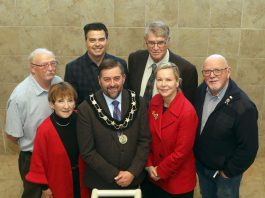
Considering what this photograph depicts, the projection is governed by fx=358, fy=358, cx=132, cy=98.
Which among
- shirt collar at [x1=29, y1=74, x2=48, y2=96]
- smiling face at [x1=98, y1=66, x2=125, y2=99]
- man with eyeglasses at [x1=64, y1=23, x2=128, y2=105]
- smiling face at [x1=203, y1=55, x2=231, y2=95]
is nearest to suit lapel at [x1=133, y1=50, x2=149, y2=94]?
man with eyeglasses at [x1=64, y1=23, x2=128, y2=105]

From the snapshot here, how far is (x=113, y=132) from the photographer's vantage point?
2271 mm

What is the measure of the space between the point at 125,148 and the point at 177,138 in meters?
0.34

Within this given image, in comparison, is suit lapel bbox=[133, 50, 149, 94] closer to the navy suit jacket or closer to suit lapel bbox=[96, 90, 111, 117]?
the navy suit jacket

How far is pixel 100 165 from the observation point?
2.28 metres

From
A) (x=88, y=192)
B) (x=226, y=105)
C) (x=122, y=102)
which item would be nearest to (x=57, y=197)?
(x=88, y=192)

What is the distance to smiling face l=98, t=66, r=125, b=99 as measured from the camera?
7.39 ft

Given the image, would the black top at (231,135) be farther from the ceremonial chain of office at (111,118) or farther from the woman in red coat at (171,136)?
the ceremonial chain of office at (111,118)

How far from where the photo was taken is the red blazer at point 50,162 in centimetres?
236

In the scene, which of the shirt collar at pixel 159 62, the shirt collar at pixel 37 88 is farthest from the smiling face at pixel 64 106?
the shirt collar at pixel 159 62

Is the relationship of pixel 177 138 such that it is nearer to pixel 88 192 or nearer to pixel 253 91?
pixel 88 192

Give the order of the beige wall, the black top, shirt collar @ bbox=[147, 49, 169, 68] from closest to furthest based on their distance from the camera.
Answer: the black top, shirt collar @ bbox=[147, 49, 169, 68], the beige wall

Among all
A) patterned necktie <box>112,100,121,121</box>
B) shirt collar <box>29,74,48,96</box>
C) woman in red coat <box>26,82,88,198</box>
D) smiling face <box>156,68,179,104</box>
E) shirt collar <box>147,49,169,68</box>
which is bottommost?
woman in red coat <box>26,82,88,198</box>

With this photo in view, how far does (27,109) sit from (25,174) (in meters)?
0.54

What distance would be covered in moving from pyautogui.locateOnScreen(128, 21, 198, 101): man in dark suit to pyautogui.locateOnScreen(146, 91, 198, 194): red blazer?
0.37 metres
